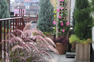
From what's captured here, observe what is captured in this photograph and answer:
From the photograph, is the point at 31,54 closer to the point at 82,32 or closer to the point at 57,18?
the point at 82,32

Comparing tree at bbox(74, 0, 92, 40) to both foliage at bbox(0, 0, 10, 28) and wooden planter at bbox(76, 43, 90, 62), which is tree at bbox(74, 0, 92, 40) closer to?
wooden planter at bbox(76, 43, 90, 62)

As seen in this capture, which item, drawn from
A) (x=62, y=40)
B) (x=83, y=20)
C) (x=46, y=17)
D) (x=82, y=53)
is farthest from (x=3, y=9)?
(x=82, y=53)

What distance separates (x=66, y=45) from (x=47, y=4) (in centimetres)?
154

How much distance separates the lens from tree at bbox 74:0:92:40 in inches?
162

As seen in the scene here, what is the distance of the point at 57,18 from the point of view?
5.43 meters

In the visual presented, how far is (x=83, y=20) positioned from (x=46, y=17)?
177cm

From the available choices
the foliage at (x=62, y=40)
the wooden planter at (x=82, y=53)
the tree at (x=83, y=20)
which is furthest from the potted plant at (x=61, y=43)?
the wooden planter at (x=82, y=53)

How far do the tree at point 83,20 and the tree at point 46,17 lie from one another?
1.57 meters

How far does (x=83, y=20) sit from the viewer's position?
4.19m

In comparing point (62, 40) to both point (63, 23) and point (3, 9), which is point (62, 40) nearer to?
point (63, 23)

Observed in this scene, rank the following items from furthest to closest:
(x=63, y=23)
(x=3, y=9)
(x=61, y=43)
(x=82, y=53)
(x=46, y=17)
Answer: (x=3, y=9) → (x=46, y=17) → (x=63, y=23) → (x=61, y=43) → (x=82, y=53)

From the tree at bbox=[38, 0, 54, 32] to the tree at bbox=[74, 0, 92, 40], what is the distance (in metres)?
1.57

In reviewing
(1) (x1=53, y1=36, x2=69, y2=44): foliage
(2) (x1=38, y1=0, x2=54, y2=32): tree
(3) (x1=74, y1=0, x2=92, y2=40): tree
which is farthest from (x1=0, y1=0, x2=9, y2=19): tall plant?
(3) (x1=74, y1=0, x2=92, y2=40): tree

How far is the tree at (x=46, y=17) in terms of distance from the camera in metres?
5.68
